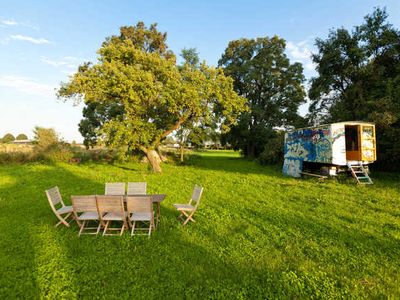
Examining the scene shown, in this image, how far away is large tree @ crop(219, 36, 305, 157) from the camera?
32406 mm

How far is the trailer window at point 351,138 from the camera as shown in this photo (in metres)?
16.0

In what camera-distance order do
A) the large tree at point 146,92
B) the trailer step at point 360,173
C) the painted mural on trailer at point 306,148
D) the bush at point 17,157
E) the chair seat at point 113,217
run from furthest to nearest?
the bush at point 17,157, the large tree at point 146,92, the painted mural on trailer at point 306,148, the trailer step at point 360,173, the chair seat at point 113,217

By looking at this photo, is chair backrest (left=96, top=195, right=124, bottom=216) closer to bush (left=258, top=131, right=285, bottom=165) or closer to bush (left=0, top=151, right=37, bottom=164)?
bush (left=258, top=131, right=285, bottom=165)

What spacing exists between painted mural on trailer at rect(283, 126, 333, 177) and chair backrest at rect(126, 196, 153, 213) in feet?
40.2

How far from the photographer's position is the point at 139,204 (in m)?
6.16

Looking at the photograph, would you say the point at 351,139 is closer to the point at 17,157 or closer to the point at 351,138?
the point at 351,138

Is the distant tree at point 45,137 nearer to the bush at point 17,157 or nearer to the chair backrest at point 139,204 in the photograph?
the bush at point 17,157

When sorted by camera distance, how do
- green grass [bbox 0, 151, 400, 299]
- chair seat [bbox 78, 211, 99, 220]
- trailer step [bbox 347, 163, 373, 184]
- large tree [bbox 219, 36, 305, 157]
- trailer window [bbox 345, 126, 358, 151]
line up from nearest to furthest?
green grass [bbox 0, 151, 400, 299] < chair seat [bbox 78, 211, 99, 220] < trailer step [bbox 347, 163, 373, 184] < trailer window [bbox 345, 126, 358, 151] < large tree [bbox 219, 36, 305, 157]

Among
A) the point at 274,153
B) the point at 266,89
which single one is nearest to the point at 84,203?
the point at 274,153

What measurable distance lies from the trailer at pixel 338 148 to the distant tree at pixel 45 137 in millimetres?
25941

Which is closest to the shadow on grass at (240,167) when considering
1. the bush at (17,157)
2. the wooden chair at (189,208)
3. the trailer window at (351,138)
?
the trailer window at (351,138)

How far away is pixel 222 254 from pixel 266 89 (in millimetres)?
32402

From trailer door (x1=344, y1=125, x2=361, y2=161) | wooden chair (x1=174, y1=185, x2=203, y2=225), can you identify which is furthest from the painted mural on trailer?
wooden chair (x1=174, y1=185, x2=203, y2=225)

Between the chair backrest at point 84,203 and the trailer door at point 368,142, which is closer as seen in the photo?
the chair backrest at point 84,203
